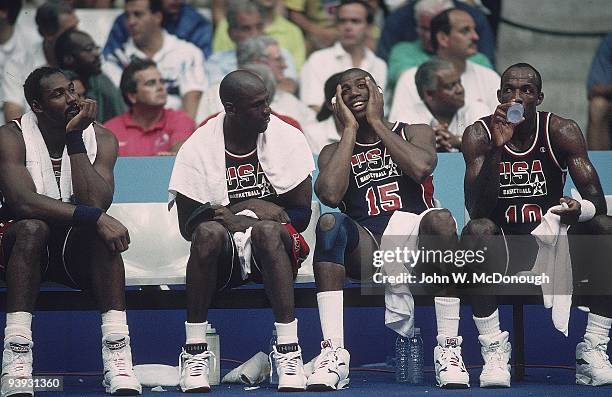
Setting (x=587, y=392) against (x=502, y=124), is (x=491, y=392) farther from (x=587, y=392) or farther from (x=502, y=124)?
(x=502, y=124)

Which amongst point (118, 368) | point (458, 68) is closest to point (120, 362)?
point (118, 368)

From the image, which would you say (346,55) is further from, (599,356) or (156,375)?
(599,356)

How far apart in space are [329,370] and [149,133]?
2662 millimetres

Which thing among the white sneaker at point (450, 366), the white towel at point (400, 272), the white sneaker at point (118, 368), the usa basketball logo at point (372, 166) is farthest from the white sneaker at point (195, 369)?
the usa basketball logo at point (372, 166)

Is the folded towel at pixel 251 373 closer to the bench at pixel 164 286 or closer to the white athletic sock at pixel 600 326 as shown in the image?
the bench at pixel 164 286

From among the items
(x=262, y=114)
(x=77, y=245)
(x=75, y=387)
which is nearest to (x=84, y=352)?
(x=75, y=387)

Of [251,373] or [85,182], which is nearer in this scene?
[85,182]

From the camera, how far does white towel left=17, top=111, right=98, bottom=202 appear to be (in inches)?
200

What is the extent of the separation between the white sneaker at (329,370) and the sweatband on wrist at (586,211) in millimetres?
1139

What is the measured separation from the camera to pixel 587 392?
4668 millimetres

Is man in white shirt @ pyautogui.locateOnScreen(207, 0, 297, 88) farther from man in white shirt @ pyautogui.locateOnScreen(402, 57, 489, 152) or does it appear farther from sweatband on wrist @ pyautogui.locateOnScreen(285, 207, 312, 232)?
sweatband on wrist @ pyautogui.locateOnScreen(285, 207, 312, 232)

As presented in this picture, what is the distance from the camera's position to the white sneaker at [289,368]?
4.69 meters

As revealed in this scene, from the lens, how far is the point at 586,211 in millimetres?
5008

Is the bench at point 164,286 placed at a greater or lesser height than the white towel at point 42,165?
lesser
